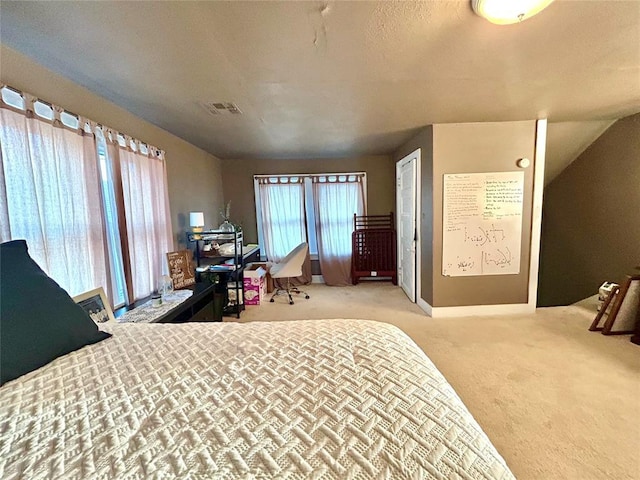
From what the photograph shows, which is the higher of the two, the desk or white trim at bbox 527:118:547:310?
white trim at bbox 527:118:547:310

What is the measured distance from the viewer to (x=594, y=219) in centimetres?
347

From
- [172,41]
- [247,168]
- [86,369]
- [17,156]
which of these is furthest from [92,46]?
[247,168]

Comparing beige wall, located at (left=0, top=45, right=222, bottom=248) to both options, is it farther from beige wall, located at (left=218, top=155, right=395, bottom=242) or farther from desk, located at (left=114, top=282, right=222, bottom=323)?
desk, located at (left=114, top=282, right=222, bottom=323)

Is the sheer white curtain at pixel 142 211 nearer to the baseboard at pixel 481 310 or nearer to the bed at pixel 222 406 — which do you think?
the bed at pixel 222 406

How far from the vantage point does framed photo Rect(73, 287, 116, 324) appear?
166 cm

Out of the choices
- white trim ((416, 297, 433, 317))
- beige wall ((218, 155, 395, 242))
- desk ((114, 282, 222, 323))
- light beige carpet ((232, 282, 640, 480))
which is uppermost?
beige wall ((218, 155, 395, 242))

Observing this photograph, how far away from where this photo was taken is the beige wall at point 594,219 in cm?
300

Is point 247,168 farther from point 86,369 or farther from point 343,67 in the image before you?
point 86,369

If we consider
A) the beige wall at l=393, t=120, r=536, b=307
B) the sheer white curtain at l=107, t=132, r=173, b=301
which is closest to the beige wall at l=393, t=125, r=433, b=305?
the beige wall at l=393, t=120, r=536, b=307

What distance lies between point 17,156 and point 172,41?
1.05 metres

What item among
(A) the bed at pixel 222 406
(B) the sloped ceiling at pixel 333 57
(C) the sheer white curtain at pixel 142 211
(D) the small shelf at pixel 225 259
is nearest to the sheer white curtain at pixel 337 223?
(D) the small shelf at pixel 225 259

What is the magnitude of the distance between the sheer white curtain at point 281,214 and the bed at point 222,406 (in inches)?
145

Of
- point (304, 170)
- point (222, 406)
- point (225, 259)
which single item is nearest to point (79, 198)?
point (222, 406)

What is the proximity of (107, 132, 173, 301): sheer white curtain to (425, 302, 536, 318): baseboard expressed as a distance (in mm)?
3166
